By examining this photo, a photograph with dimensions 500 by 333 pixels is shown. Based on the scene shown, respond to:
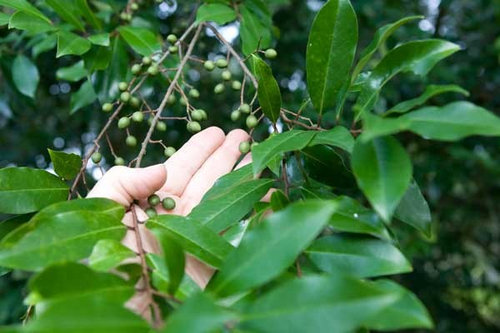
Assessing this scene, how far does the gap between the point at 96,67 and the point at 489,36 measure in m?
2.29

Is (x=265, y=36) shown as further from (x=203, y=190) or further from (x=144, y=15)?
(x=144, y=15)

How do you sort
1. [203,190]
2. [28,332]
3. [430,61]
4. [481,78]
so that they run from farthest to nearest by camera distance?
[481,78] → [203,190] → [430,61] → [28,332]

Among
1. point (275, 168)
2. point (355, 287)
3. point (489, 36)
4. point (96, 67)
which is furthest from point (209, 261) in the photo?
point (489, 36)

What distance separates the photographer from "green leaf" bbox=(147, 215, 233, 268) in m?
0.83

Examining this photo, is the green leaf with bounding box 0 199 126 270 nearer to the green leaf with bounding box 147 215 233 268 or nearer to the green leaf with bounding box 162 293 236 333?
the green leaf with bounding box 147 215 233 268

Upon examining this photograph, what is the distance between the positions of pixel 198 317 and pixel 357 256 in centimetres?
33

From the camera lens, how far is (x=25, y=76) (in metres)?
1.94

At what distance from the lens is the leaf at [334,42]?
3.16 feet

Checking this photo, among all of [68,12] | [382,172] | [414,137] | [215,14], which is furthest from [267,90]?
[414,137]

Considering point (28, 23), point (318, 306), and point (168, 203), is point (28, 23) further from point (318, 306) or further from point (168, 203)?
point (318, 306)

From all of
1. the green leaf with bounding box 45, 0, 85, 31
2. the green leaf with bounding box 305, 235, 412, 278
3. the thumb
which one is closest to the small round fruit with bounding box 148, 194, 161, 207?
the thumb

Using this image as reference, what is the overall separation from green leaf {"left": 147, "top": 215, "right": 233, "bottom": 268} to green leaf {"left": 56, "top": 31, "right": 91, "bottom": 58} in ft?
2.21

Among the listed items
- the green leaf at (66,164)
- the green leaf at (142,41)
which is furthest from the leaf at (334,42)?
the green leaf at (142,41)

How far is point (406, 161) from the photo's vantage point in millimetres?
734
